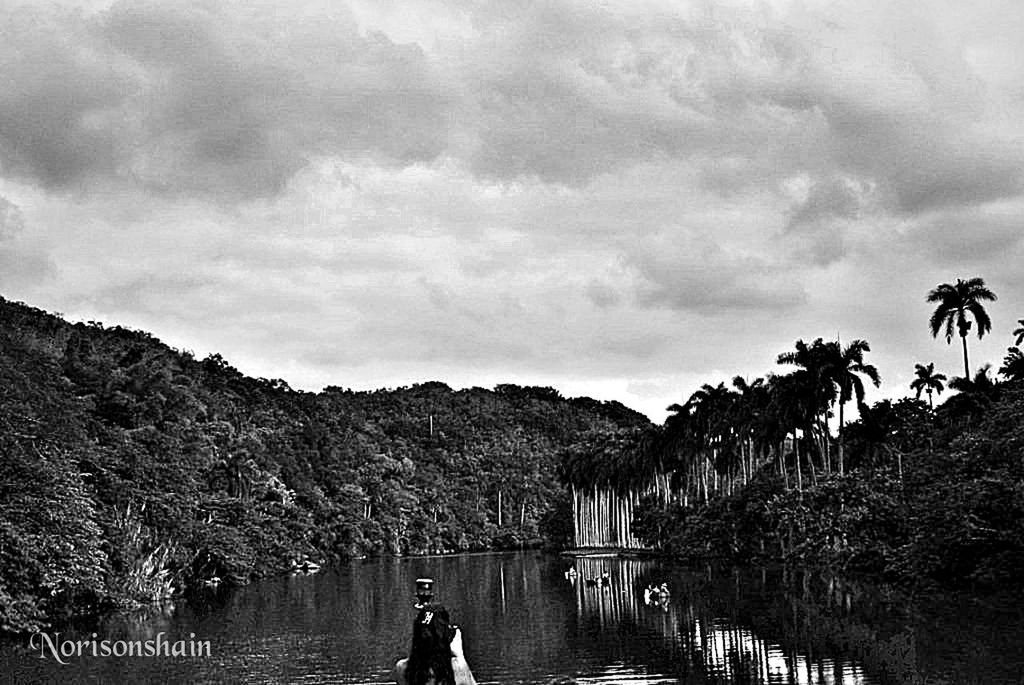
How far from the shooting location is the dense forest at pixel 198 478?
33344 millimetres

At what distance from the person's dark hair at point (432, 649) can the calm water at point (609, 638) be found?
7594 millimetres

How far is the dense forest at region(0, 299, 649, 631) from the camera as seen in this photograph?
33.3m

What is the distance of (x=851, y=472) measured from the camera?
2388 inches

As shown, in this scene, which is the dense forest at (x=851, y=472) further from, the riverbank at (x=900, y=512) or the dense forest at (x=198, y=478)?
the dense forest at (x=198, y=478)

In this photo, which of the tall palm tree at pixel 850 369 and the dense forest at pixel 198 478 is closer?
the dense forest at pixel 198 478

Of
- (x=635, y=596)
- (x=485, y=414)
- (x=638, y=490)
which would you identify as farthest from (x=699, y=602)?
(x=485, y=414)

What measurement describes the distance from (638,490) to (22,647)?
→ 80956 millimetres

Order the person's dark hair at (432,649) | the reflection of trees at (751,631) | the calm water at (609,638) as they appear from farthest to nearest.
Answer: the calm water at (609,638)
the reflection of trees at (751,631)
the person's dark hair at (432,649)

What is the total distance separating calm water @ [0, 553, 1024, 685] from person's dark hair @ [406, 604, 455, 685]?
7594mm

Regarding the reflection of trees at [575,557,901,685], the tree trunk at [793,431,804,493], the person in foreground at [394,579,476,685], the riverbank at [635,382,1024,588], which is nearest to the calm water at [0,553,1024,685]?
the reflection of trees at [575,557,901,685]

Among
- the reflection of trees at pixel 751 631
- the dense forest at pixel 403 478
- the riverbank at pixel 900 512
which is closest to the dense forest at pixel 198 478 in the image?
the dense forest at pixel 403 478

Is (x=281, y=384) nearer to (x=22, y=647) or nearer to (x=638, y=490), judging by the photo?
(x=638, y=490)

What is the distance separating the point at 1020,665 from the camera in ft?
75.5

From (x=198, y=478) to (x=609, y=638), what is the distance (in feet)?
96.9
